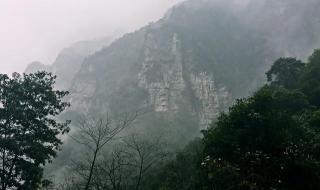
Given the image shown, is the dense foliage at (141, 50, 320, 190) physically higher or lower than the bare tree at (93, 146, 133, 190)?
higher

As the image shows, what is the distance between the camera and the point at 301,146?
78.3ft

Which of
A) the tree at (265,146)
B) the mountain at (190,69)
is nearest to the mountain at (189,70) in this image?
the mountain at (190,69)

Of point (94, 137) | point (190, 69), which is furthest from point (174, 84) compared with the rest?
point (94, 137)

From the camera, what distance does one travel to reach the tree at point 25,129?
1072 inches

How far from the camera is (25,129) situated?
28.5m

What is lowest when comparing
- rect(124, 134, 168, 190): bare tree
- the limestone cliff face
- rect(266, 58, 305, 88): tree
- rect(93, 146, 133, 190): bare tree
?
rect(93, 146, 133, 190): bare tree

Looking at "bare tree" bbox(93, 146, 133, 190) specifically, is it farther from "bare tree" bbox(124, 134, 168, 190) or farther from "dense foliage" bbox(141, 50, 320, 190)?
"dense foliage" bbox(141, 50, 320, 190)

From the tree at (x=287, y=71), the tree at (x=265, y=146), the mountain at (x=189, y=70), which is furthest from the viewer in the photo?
the mountain at (x=189, y=70)

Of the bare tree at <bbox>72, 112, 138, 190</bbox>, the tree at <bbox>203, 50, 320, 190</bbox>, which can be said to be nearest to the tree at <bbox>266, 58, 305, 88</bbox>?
the tree at <bbox>203, 50, 320, 190</bbox>

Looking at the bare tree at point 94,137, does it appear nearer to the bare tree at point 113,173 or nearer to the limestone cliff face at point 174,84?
the bare tree at point 113,173

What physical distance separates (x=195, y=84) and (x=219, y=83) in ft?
31.9

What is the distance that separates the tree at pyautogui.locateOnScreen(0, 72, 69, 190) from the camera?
27234mm

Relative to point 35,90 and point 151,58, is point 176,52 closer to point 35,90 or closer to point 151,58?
point 151,58

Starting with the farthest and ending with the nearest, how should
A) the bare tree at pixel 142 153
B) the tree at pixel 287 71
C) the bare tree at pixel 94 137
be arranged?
1. the tree at pixel 287 71
2. the bare tree at pixel 142 153
3. the bare tree at pixel 94 137
